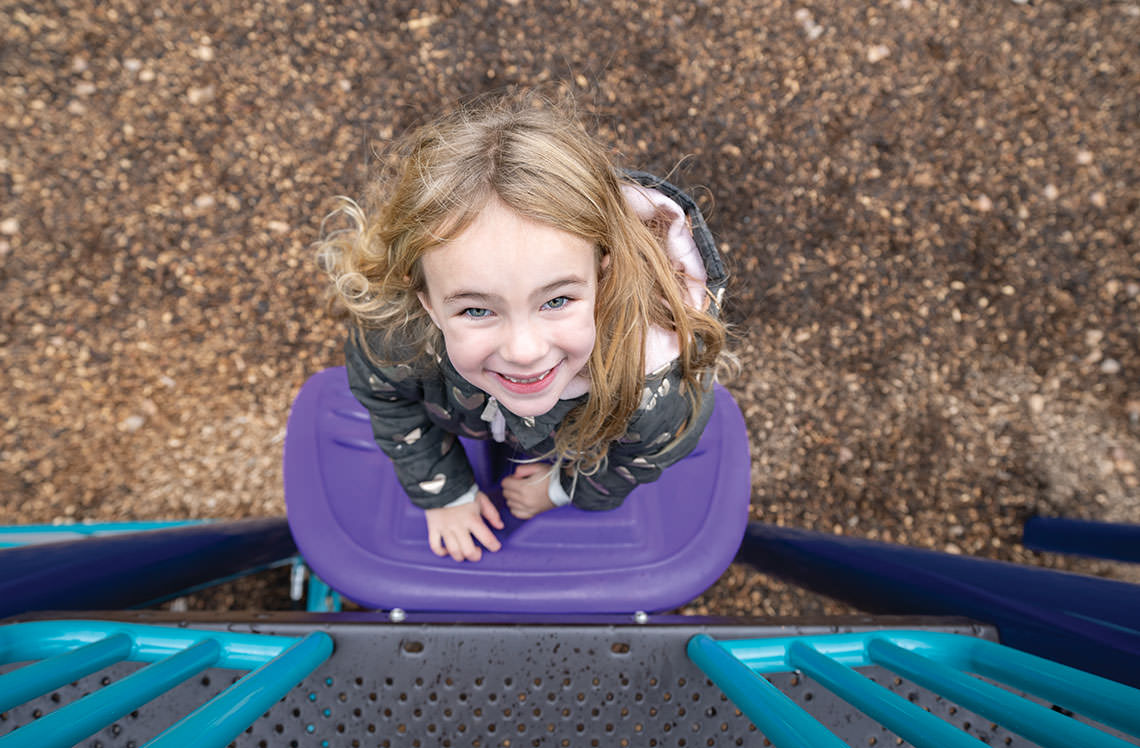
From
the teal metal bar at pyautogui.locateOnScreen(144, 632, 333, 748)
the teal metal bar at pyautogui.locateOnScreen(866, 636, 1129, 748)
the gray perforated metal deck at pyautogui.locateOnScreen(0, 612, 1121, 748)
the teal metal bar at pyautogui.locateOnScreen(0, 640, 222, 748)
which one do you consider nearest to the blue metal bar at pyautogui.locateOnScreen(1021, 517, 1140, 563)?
the gray perforated metal deck at pyautogui.locateOnScreen(0, 612, 1121, 748)

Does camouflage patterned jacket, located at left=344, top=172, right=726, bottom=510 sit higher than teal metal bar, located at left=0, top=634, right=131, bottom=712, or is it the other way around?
camouflage patterned jacket, located at left=344, top=172, right=726, bottom=510

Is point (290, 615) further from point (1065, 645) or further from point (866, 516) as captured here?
point (866, 516)

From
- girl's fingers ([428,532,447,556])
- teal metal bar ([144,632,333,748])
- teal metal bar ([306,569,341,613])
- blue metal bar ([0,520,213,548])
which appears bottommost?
teal metal bar ([306,569,341,613])

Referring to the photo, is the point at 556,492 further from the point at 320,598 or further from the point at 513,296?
the point at 320,598

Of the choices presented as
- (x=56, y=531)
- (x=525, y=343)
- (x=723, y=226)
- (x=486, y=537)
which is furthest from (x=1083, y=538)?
(x=56, y=531)

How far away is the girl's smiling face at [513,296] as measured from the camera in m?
0.62

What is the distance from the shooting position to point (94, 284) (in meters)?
1.58

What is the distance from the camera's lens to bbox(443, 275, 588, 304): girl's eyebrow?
0.62 meters

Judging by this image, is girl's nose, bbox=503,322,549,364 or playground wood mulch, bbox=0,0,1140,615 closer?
girl's nose, bbox=503,322,549,364

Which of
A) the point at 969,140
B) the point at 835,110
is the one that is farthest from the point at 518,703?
the point at 969,140

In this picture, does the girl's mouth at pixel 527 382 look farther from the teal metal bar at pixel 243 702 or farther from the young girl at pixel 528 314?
the teal metal bar at pixel 243 702

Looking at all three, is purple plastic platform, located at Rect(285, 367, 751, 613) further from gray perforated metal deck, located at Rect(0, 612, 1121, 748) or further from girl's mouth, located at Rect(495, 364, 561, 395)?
girl's mouth, located at Rect(495, 364, 561, 395)

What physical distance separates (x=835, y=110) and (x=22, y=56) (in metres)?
2.02

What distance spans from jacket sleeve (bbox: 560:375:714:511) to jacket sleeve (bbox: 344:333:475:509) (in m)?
0.18
